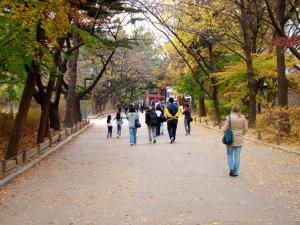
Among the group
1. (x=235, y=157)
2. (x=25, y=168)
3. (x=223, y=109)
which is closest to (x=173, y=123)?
(x=25, y=168)

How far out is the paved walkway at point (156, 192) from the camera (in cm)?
743

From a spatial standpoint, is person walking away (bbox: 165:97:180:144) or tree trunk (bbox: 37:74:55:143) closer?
tree trunk (bbox: 37:74:55:143)

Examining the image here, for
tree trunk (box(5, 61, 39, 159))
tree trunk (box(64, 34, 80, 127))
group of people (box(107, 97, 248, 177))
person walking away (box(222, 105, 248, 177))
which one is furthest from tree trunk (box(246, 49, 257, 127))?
person walking away (box(222, 105, 248, 177))

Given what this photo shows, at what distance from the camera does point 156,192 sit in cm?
940

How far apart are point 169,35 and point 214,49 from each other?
383cm

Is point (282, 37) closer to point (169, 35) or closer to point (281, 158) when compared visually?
point (281, 158)

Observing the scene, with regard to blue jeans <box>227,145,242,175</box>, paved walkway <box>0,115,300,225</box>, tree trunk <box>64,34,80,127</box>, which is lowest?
paved walkway <box>0,115,300,225</box>

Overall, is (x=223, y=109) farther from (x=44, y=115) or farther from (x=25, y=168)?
(x=25, y=168)

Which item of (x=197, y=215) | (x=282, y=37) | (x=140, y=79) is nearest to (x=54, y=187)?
(x=197, y=215)

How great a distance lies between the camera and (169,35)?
35094 mm

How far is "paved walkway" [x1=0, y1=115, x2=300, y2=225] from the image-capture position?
7431mm

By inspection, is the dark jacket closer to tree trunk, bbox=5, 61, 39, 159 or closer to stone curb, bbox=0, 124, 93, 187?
stone curb, bbox=0, 124, 93, 187

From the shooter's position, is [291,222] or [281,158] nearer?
[291,222]

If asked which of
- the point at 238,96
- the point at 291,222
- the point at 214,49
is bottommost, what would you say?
the point at 291,222
